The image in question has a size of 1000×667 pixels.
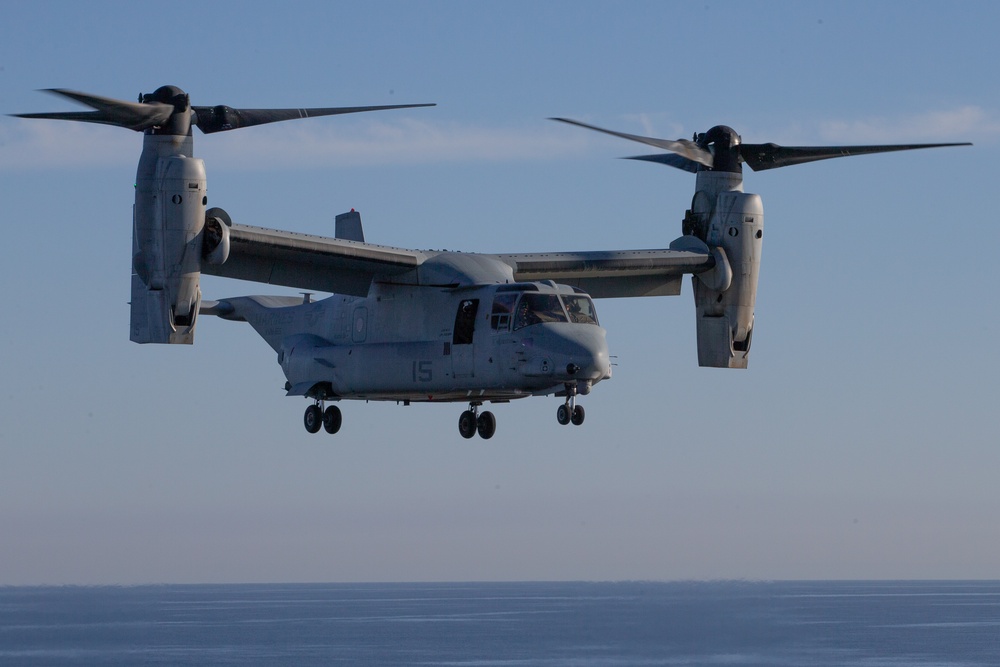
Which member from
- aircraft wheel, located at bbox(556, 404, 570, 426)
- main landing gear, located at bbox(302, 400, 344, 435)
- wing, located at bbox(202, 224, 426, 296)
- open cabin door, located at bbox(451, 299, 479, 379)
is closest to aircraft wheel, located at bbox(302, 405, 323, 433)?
main landing gear, located at bbox(302, 400, 344, 435)

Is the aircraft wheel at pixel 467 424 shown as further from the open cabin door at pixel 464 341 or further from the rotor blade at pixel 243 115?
the rotor blade at pixel 243 115

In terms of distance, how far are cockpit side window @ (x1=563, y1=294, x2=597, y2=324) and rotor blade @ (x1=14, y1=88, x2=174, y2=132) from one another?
8768 mm

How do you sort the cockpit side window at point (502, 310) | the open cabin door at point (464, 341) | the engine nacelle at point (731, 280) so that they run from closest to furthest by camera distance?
the cockpit side window at point (502, 310)
the open cabin door at point (464, 341)
the engine nacelle at point (731, 280)

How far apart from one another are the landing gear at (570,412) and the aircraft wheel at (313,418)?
7.83 m

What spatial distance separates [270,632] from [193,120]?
11365 cm

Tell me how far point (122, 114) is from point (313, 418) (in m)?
9.06

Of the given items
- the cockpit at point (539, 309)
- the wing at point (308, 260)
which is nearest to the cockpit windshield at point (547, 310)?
the cockpit at point (539, 309)

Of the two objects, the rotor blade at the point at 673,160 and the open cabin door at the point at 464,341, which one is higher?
the rotor blade at the point at 673,160

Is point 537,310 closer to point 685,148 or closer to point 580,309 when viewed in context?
point 580,309

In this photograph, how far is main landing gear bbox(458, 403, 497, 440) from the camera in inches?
1292

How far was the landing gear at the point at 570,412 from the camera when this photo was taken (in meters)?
28.2

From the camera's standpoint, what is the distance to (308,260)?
104 feet

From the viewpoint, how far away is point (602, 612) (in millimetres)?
168000

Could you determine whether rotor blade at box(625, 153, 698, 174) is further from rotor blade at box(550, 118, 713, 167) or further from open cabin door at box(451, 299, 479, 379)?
open cabin door at box(451, 299, 479, 379)
